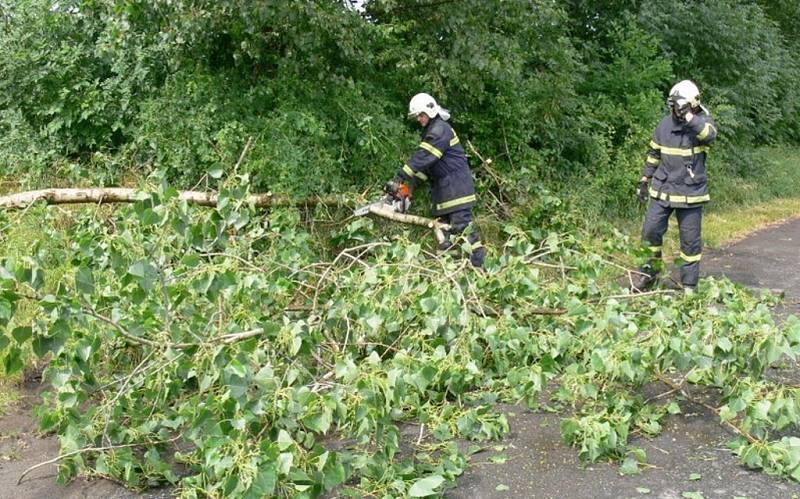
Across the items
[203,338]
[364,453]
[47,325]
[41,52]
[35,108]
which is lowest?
[364,453]

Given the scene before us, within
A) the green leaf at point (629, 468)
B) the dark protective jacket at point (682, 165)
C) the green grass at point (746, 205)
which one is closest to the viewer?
the green leaf at point (629, 468)

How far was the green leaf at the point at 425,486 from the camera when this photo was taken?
3.20 meters

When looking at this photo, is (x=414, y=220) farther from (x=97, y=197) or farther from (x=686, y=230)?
(x=97, y=197)

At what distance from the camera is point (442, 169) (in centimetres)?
686

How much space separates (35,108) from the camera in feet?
24.9

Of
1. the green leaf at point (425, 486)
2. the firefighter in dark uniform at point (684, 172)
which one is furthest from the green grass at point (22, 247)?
the firefighter in dark uniform at point (684, 172)

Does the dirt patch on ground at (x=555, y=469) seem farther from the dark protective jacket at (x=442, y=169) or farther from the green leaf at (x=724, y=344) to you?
the dark protective jacket at (x=442, y=169)

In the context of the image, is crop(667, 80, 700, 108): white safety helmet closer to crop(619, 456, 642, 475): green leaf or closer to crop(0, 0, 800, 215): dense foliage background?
crop(0, 0, 800, 215): dense foliage background

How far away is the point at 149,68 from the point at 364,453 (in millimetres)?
5207

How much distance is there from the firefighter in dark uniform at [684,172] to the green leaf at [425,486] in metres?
3.26

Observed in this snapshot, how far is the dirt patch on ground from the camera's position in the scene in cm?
348

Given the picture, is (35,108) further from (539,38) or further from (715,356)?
(715,356)

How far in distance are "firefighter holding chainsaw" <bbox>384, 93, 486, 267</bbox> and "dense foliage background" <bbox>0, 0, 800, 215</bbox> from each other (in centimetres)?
47

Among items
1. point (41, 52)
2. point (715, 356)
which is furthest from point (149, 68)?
point (715, 356)
